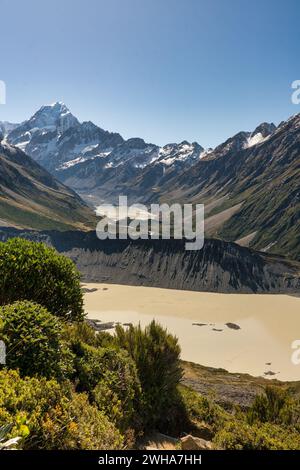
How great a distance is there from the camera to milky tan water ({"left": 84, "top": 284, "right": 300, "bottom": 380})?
6378cm

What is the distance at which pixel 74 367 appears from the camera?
16.4 metres

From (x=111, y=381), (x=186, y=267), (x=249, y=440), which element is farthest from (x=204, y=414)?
(x=186, y=267)

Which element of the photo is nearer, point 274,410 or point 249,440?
point 249,440

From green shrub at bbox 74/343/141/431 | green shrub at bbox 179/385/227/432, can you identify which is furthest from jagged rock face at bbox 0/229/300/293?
green shrub at bbox 74/343/141/431

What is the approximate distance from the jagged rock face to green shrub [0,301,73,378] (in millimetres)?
101421

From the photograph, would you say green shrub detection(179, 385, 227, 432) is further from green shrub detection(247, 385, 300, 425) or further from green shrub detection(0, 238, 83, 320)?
green shrub detection(0, 238, 83, 320)

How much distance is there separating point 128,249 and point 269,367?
3103 inches

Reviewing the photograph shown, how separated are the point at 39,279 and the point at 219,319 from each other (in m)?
69.0

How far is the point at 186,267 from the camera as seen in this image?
398ft

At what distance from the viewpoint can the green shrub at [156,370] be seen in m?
18.0

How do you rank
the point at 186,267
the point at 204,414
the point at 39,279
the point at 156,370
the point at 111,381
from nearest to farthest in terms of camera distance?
the point at 111,381, the point at 156,370, the point at 204,414, the point at 39,279, the point at 186,267

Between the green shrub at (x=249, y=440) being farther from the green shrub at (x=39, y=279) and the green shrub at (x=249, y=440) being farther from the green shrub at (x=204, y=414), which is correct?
the green shrub at (x=39, y=279)

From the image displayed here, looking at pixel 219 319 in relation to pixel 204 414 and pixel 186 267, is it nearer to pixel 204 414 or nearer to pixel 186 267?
pixel 186 267

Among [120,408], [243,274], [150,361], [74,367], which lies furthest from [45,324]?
[243,274]
